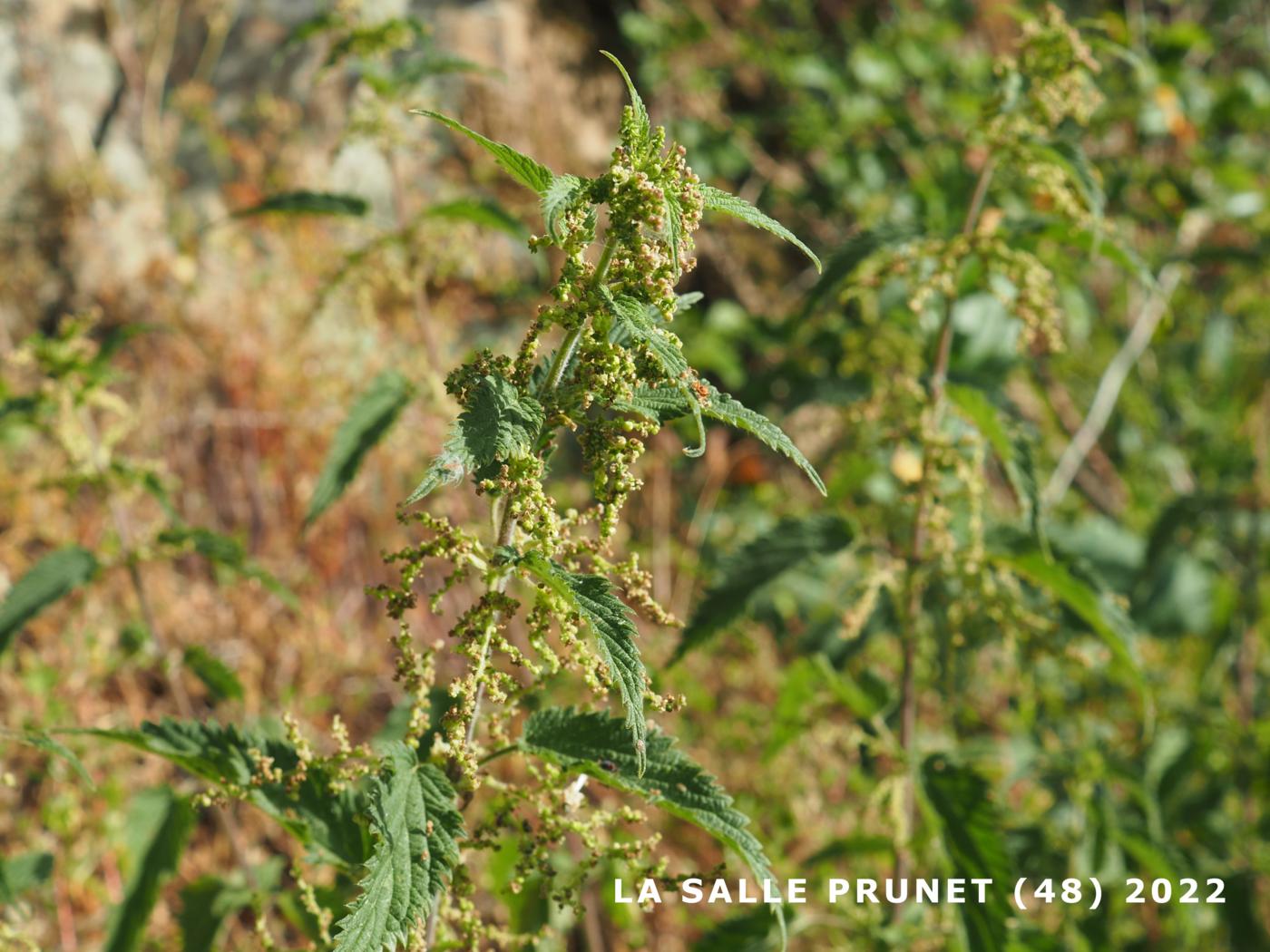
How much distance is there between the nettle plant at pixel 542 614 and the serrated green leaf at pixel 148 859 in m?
0.66

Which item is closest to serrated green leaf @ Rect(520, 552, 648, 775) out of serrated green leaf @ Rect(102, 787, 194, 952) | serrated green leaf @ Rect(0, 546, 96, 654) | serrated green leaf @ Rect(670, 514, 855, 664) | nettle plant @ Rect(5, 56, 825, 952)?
nettle plant @ Rect(5, 56, 825, 952)

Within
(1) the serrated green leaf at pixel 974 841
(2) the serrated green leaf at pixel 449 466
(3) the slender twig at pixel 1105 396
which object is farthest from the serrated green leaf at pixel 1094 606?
(3) the slender twig at pixel 1105 396

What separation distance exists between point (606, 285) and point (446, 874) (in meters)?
0.74

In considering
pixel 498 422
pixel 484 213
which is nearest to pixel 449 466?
pixel 498 422

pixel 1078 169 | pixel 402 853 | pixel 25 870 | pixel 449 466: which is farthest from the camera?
pixel 25 870

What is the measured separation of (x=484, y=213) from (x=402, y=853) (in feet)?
4.66

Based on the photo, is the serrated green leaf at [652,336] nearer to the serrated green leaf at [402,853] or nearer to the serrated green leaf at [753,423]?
the serrated green leaf at [753,423]

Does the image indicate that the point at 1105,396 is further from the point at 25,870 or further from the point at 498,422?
the point at 25,870

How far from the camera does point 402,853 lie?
4.45 ft

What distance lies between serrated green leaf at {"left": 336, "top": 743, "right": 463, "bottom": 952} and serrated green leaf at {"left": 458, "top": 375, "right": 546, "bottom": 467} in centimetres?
43

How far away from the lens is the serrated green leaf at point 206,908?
6.73 ft

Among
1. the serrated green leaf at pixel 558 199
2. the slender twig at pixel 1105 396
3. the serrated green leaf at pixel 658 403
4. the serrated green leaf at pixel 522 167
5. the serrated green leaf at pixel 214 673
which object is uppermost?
the slender twig at pixel 1105 396

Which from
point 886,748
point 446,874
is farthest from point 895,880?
point 446,874

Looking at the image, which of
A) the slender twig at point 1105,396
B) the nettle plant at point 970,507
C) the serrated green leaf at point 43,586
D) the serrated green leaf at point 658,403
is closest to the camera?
the serrated green leaf at point 658,403
